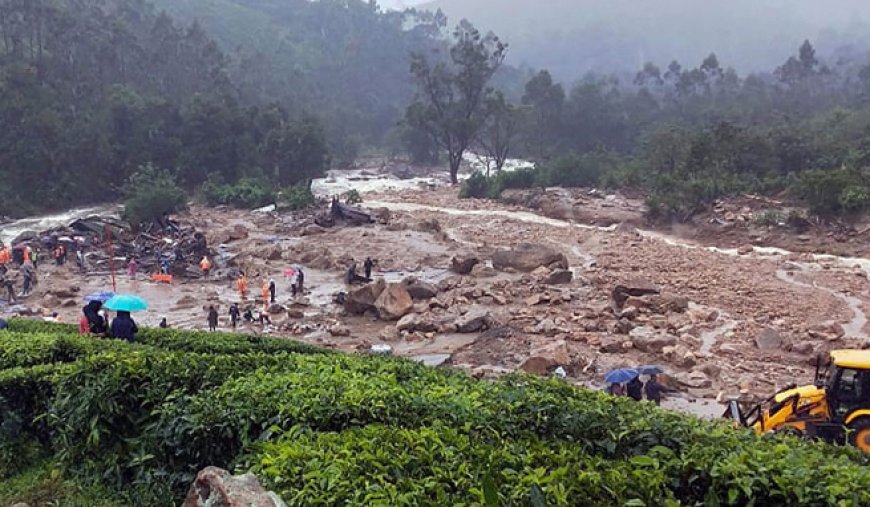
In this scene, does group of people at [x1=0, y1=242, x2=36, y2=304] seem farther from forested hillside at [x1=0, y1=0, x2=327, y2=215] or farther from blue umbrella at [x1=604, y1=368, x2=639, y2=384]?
blue umbrella at [x1=604, y1=368, x2=639, y2=384]

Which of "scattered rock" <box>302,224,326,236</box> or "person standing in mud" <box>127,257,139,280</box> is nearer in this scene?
"person standing in mud" <box>127,257,139,280</box>

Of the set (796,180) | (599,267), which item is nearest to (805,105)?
(796,180)

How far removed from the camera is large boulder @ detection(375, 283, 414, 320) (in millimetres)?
19406

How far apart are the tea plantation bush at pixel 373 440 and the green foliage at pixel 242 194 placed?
118ft

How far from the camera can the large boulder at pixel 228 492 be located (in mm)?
3803

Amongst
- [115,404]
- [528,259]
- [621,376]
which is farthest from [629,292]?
[115,404]

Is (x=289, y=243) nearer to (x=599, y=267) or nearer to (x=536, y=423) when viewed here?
(x=599, y=267)

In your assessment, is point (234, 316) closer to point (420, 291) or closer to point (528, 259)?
point (420, 291)

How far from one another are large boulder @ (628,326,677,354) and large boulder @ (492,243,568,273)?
24.6 ft

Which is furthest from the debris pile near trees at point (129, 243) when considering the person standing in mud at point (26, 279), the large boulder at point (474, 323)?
the large boulder at point (474, 323)

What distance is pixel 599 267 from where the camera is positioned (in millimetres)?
25000

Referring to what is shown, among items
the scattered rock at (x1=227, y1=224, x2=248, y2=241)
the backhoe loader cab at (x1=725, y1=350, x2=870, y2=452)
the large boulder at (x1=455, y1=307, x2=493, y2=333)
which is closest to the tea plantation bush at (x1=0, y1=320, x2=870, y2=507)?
the backhoe loader cab at (x1=725, y1=350, x2=870, y2=452)

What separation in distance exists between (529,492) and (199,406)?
293cm

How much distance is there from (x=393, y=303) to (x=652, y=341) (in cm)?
723
